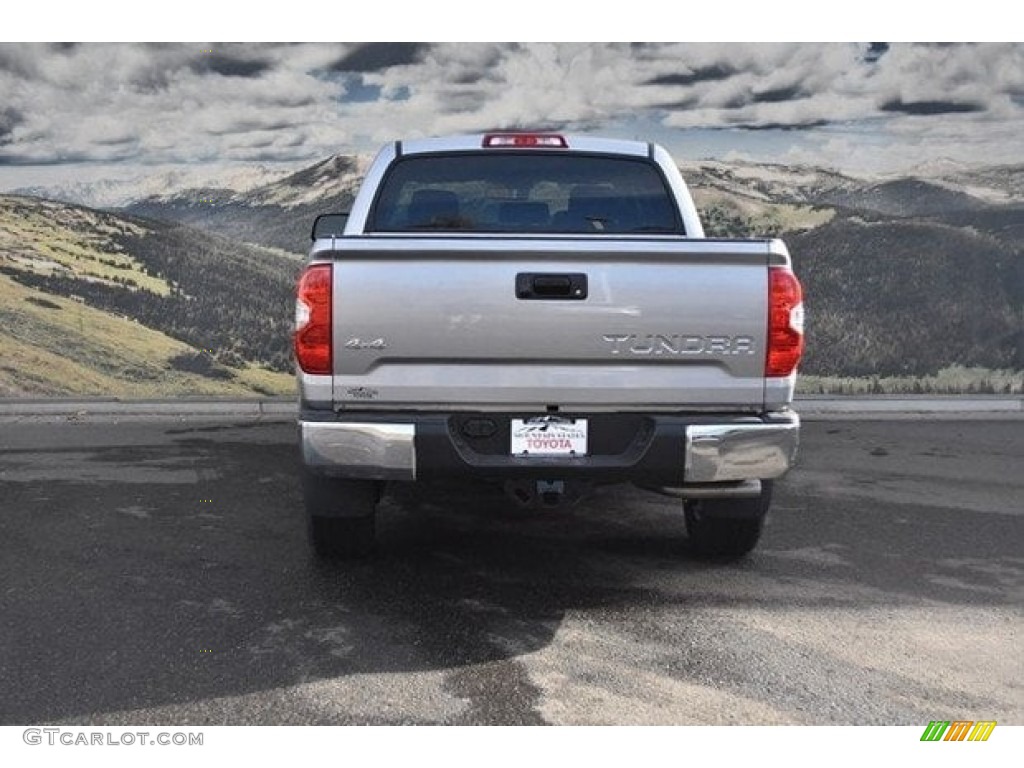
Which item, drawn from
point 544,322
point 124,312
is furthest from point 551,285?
point 124,312

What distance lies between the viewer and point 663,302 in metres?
3.86

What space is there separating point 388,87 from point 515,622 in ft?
22.7

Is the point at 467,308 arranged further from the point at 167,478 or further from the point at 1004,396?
the point at 1004,396

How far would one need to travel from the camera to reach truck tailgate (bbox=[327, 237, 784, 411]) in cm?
382

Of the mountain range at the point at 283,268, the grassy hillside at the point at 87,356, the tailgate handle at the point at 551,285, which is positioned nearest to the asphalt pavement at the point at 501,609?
the tailgate handle at the point at 551,285

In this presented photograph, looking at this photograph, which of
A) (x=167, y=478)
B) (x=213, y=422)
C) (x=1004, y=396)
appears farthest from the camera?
(x=1004, y=396)

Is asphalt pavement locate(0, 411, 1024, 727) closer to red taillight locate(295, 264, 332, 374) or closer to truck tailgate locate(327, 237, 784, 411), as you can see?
truck tailgate locate(327, 237, 784, 411)

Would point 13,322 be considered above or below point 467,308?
below

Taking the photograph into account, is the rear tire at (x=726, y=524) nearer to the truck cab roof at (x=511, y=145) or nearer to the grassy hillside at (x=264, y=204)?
the truck cab roof at (x=511, y=145)

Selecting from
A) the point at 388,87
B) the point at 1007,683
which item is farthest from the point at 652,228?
the point at 388,87

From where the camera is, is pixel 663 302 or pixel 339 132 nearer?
pixel 663 302

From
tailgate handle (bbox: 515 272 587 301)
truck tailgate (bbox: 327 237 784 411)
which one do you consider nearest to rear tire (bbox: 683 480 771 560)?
truck tailgate (bbox: 327 237 784 411)

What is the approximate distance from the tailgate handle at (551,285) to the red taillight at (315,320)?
0.73 metres

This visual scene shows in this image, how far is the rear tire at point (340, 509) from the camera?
4.25 meters
